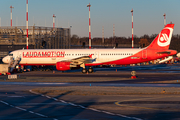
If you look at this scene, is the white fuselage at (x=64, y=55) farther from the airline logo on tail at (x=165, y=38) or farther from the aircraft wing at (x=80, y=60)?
the airline logo on tail at (x=165, y=38)

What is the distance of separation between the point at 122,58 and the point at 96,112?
3340 centimetres

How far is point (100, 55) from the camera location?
47.5m

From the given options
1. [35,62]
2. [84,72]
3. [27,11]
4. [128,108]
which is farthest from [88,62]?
[128,108]

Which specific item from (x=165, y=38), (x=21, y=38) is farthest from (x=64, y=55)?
(x=21, y=38)

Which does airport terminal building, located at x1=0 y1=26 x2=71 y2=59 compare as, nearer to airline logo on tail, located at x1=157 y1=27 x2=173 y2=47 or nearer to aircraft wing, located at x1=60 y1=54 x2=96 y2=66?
aircraft wing, located at x1=60 y1=54 x2=96 y2=66

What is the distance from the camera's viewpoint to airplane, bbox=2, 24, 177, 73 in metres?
47.3

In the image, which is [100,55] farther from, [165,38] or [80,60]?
[165,38]

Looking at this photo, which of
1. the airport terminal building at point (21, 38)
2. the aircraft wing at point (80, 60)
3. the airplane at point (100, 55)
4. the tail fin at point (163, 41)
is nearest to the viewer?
the aircraft wing at point (80, 60)

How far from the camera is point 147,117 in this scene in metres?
13.1

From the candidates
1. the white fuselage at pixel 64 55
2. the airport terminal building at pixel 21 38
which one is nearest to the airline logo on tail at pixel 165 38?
the white fuselage at pixel 64 55

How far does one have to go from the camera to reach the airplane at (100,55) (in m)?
47.3

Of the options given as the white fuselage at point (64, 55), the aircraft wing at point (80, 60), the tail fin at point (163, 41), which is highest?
the tail fin at point (163, 41)

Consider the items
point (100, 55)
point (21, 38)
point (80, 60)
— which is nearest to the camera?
point (80, 60)

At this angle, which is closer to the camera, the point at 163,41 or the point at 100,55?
the point at 100,55
